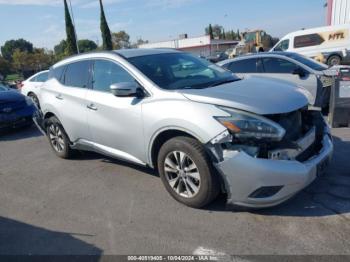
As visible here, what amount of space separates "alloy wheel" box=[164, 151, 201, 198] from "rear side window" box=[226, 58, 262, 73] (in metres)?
5.14

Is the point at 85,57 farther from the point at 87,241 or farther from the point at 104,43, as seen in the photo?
the point at 104,43

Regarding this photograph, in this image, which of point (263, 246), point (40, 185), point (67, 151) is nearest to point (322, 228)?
point (263, 246)

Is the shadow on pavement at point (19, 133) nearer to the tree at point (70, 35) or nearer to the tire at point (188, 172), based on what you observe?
the tire at point (188, 172)

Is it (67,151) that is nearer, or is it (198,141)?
(198,141)

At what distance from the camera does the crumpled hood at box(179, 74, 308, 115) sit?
3.31 metres

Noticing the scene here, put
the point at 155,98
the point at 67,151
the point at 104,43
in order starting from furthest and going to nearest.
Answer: the point at 104,43, the point at 67,151, the point at 155,98

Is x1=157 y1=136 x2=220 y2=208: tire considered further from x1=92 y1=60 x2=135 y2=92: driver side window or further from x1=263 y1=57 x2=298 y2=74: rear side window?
x1=263 y1=57 x2=298 y2=74: rear side window

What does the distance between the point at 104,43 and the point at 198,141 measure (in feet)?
135

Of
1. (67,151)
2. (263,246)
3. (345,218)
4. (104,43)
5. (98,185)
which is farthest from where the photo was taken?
(104,43)

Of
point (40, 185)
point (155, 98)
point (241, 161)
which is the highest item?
point (155, 98)

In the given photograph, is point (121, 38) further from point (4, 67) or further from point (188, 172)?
point (188, 172)

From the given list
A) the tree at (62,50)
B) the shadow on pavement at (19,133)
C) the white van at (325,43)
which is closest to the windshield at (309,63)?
the shadow on pavement at (19,133)

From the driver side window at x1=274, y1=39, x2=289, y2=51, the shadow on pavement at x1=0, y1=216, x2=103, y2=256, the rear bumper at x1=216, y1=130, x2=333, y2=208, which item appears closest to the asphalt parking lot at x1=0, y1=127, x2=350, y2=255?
the shadow on pavement at x1=0, y1=216, x2=103, y2=256

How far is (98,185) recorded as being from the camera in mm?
4691
